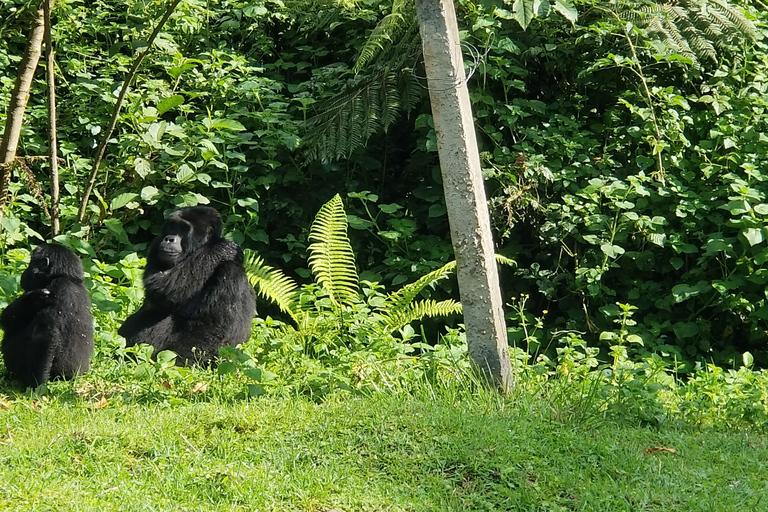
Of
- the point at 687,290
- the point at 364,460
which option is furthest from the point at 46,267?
the point at 687,290

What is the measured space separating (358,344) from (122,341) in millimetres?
1710

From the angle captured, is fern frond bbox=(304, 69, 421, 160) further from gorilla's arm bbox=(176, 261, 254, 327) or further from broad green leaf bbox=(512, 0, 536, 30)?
broad green leaf bbox=(512, 0, 536, 30)

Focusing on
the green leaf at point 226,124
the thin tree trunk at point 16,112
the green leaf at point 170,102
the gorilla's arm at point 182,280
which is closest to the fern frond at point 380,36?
the green leaf at point 226,124

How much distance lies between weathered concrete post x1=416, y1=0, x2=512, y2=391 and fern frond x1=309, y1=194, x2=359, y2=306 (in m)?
2.30

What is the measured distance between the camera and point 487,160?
7766 mm

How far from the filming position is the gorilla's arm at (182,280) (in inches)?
250

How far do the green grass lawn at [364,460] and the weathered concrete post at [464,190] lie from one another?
0.35 meters

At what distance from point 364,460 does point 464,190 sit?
1.63 m

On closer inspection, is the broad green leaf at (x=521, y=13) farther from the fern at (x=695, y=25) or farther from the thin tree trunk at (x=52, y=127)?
the thin tree trunk at (x=52, y=127)

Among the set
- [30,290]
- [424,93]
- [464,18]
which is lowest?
[30,290]

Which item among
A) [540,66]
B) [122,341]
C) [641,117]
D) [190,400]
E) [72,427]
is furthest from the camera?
[540,66]

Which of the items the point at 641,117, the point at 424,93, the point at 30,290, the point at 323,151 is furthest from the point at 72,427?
the point at 641,117

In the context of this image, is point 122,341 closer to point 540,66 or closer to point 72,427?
point 72,427

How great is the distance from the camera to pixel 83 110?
8.67 meters
